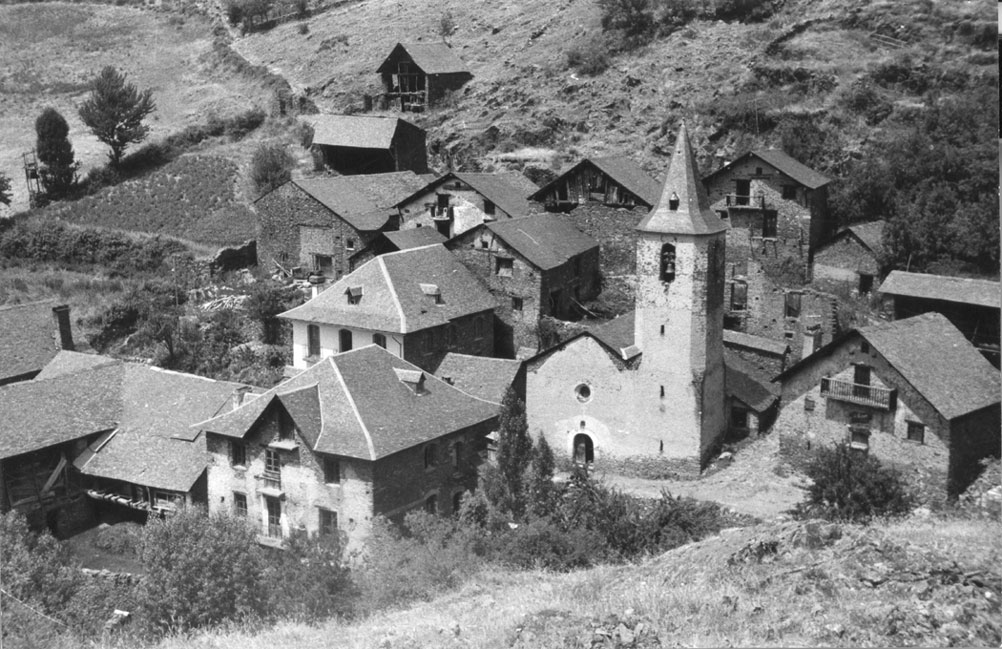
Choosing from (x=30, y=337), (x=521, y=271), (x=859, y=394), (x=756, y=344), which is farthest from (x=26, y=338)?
(x=859, y=394)

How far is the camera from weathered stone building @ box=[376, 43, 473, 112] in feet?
247

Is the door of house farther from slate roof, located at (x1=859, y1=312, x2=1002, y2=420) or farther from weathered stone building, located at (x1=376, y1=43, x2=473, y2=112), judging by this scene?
weathered stone building, located at (x1=376, y1=43, x2=473, y2=112)

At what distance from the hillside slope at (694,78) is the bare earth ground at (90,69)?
29.0 feet

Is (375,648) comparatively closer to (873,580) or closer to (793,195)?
(873,580)

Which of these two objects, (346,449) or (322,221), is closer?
(346,449)

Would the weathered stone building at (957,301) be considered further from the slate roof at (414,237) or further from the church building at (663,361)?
the slate roof at (414,237)

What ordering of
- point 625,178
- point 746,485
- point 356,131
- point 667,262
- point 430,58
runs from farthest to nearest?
point 430,58 < point 356,131 < point 625,178 < point 667,262 < point 746,485

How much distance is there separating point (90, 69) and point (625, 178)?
36.9 metres

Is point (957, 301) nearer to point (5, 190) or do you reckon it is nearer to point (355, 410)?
point (355, 410)

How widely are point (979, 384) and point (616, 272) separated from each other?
1965 cm

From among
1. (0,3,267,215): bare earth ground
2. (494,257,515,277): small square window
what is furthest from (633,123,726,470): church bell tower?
(0,3,267,215): bare earth ground

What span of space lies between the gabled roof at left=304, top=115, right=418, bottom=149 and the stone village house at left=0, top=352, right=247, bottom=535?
27.2m

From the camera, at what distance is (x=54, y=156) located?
65312mm

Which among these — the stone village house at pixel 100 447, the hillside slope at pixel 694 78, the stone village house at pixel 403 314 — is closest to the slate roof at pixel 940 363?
the stone village house at pixel 403 314
